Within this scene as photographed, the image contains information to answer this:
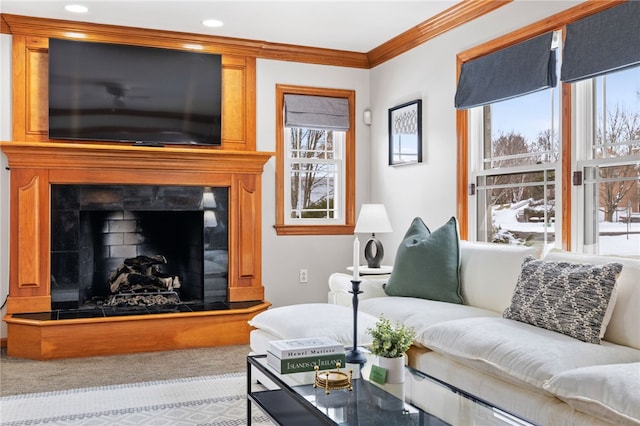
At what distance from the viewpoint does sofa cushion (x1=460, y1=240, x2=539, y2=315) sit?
3.21m

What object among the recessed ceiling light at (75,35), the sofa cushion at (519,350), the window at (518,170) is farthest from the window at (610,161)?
the recessed ceiling light at (75,35)

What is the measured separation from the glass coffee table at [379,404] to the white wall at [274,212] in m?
2.66

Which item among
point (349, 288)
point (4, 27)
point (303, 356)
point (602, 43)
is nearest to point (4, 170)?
point (4, 27)

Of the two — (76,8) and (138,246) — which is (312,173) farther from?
(76,8)

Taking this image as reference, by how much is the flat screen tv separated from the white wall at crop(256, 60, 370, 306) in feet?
1.44

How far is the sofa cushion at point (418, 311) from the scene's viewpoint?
3.04 m

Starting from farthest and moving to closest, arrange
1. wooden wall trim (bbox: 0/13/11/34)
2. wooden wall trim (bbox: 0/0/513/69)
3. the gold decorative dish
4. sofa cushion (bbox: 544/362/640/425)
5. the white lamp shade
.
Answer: the white lamp shade → wooden wall trim (bbox: 0/13/11/34) → wooden wall trim (bbox: 0/0/513/69) → the gold decorative dish → sofa cushion (bbox: 544/362/640/425)

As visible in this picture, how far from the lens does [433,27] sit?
174 inches

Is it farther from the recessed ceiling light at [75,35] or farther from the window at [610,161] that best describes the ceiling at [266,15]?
the window at [610,161]

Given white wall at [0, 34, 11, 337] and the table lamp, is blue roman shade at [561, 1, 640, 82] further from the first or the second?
white wall at [0, 34, 11, 337]

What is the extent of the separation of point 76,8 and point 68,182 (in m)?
1.22

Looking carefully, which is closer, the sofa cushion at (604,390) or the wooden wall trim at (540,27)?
the sofa cushion at (604,390)

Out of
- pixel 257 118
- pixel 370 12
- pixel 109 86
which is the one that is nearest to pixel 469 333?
pixel 370 12

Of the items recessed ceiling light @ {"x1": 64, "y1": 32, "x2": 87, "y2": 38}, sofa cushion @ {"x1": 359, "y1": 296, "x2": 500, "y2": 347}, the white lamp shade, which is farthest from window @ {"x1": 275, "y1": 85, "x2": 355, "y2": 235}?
sofa cushion @ {"x1": 359, "y1": 296, "x2": 500, "y2": 347}
